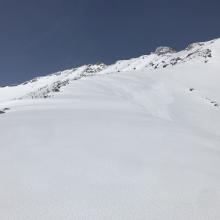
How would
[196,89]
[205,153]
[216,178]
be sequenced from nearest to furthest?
1. [216,178]
2. [205,153]
3. [196,89]

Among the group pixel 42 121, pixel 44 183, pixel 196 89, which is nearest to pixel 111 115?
pixel 42 121

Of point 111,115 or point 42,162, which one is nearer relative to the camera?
point 42,162

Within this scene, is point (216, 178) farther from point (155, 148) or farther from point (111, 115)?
point (111, 115)

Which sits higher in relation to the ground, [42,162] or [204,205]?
[42,162]

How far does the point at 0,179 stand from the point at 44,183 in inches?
38.0

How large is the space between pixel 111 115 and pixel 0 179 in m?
10.2

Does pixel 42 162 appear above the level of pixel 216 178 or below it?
above

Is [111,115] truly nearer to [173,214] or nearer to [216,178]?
[216,178]

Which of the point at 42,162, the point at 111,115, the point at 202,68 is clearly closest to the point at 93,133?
the point at 42,162

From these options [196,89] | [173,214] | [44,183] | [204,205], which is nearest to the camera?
[173,214]

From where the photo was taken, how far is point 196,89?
42469mm

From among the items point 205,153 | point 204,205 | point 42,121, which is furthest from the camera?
point 42,121

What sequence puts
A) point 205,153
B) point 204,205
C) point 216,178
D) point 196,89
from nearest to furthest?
point 204,205 < point 216,178 < point 205,153 < point 196,89

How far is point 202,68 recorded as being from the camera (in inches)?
2254
